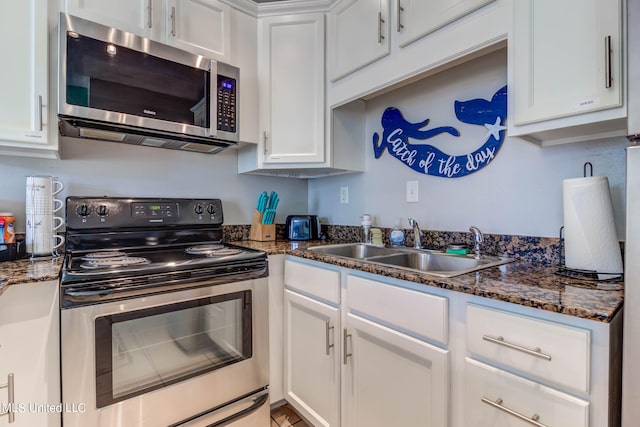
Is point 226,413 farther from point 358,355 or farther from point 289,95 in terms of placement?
point 289,95

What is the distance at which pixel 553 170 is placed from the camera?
4.15 feet

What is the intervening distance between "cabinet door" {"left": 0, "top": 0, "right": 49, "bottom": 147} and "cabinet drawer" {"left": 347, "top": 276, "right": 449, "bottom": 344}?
145 centimetres

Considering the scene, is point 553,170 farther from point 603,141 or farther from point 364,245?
point 364,245

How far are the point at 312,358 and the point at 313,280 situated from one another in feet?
1.22

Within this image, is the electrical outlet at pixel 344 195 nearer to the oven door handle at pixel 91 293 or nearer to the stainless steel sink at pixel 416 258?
the stainless steel sink at pixel 416 258

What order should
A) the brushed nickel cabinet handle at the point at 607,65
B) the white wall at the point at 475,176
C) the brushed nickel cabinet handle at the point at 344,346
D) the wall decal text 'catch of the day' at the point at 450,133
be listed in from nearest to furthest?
the brushed nickel cabinet handle at the point at 607,65, the white wall at the point at 475,176, the brushed nickel cabinet handle at the point at 344,346, the wall decal text 'catch of the day' at the point at 450,133

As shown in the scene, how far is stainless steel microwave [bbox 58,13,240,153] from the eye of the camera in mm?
1333

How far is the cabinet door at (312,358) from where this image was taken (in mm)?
1390

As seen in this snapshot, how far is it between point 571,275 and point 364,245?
1015mm

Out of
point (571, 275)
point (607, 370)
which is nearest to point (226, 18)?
point (571, 275)

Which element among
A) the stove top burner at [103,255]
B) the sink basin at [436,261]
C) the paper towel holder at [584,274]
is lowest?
the sink basin at [436,261]

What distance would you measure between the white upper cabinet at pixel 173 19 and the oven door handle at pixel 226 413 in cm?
178

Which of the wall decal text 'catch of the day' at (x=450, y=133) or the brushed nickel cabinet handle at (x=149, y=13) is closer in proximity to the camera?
the wall decal text 'catch of the day' at (x=450, y=133)

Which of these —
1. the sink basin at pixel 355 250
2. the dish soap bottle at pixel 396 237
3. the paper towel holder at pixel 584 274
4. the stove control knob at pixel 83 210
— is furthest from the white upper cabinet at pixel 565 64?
the stove control knob at pixel 83 210
